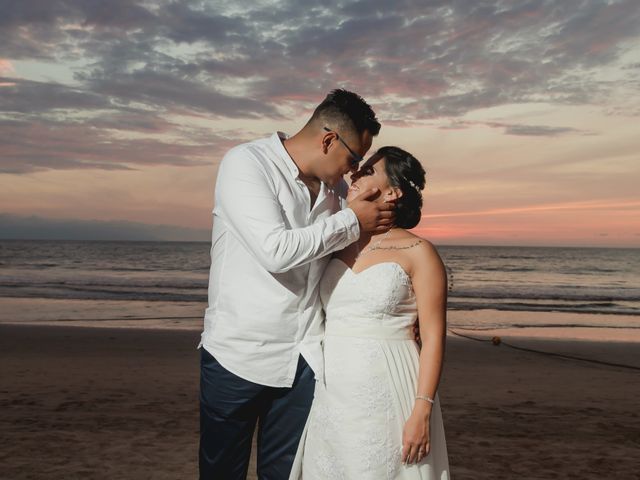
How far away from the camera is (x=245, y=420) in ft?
9.29

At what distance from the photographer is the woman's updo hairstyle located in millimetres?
2795

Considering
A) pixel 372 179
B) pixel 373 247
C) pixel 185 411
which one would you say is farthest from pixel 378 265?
pixel 185 411

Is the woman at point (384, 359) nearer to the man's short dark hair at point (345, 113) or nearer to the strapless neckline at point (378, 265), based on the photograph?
the strapless neckline at point (378, 265)

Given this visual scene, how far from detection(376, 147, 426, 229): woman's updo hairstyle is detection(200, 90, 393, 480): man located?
0.46 ft

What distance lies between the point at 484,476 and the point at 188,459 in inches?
92.7

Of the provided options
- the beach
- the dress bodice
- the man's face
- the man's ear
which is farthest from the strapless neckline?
the beach

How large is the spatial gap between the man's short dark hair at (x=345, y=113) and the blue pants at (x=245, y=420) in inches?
40.3

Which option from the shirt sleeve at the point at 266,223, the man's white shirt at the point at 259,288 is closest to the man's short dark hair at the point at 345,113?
the man's white shirt at the point at 259,288

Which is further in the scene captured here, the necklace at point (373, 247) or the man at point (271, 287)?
the necklace at point (373, 247)

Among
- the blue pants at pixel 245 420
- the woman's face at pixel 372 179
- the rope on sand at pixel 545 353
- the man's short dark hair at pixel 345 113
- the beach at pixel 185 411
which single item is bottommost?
the rope on sand at pixel 545 353

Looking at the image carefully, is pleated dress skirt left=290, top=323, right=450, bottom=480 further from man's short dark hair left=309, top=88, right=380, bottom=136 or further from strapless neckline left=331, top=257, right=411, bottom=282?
man's short dark hair left=309, top=88, right=380, bottom=136

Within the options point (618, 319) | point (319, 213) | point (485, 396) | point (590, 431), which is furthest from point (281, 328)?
point (618, 319)

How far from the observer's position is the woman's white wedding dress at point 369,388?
2.64 meters

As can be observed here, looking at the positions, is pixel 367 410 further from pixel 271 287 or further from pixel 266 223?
pixel 266 223
